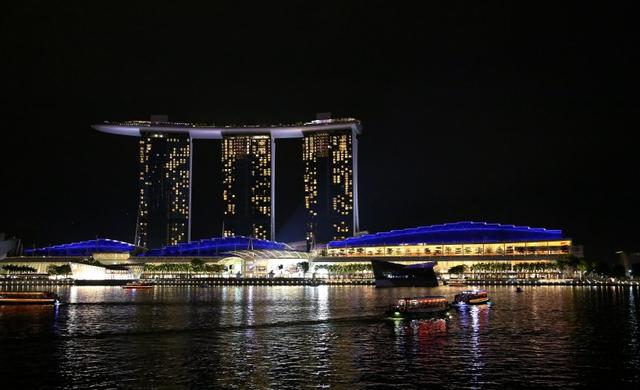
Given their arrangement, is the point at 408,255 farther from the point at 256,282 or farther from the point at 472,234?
the point at 256,282

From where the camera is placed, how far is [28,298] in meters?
80.6

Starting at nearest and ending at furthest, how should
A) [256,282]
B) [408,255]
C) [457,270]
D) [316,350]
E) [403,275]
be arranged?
[316,350]
[403,275]
[256,282]
[457,270]
[408,255]

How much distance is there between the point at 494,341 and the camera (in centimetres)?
4475

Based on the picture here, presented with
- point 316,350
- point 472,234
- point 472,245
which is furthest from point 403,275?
point 316,350

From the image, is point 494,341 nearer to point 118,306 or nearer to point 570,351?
point 570,351

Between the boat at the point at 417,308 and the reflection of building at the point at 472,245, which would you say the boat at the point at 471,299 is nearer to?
the boat at the point at 417,308

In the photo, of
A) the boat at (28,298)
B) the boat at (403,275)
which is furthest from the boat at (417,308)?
the boat at (403,275)

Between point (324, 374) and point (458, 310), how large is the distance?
41271 mm

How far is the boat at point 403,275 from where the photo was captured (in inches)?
5561

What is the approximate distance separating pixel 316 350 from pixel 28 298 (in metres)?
52.9

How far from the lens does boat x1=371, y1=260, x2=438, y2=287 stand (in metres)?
141

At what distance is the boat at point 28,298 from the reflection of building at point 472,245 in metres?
118

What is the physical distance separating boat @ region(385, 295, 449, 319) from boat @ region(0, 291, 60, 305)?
141 ft

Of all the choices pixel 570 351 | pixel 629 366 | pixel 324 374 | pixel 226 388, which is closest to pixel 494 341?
pixel 570 351
